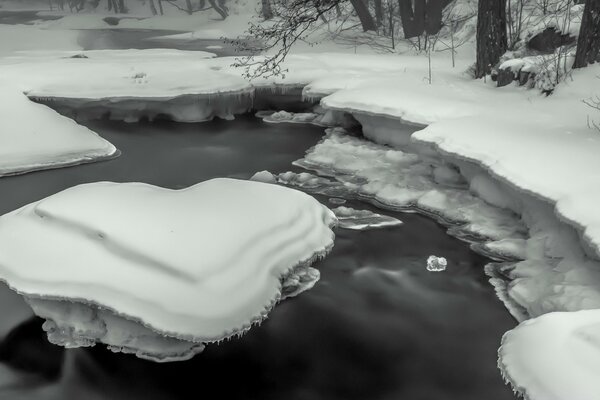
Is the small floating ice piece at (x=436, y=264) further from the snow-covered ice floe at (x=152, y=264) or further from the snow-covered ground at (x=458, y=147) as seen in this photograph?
the snow-covered ice floe at (x=152, y=264)

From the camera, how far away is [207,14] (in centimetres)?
3188

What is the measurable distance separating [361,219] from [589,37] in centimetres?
415

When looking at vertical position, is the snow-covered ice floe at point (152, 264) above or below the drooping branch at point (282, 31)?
below

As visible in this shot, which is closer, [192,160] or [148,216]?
[148,216]

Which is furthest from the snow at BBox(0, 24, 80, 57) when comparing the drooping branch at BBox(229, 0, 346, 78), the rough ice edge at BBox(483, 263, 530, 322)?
the rough ice edge at BBox(483, 263, 530, 322)

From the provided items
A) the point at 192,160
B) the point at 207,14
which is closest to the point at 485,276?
the point at 192,160

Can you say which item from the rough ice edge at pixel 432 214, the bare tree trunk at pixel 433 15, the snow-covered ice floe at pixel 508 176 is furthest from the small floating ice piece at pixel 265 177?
the bare tree trunk at pixel 433 15

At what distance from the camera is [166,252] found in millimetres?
3609

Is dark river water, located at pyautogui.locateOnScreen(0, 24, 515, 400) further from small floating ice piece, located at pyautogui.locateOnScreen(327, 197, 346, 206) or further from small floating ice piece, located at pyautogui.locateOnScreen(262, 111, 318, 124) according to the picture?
small floating ice piece, located at pyautogui.locateOnScreen(262, 111, 318, 124)

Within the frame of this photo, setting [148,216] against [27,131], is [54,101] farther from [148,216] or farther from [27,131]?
[148,216]

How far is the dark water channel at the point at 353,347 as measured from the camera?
3404 mm

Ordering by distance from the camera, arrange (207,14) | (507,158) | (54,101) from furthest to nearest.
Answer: (207,14) < (54,101) < (507,158)

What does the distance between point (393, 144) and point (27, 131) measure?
Answer: 5.08 m

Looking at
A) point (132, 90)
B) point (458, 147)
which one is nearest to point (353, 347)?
point (458, 147)
